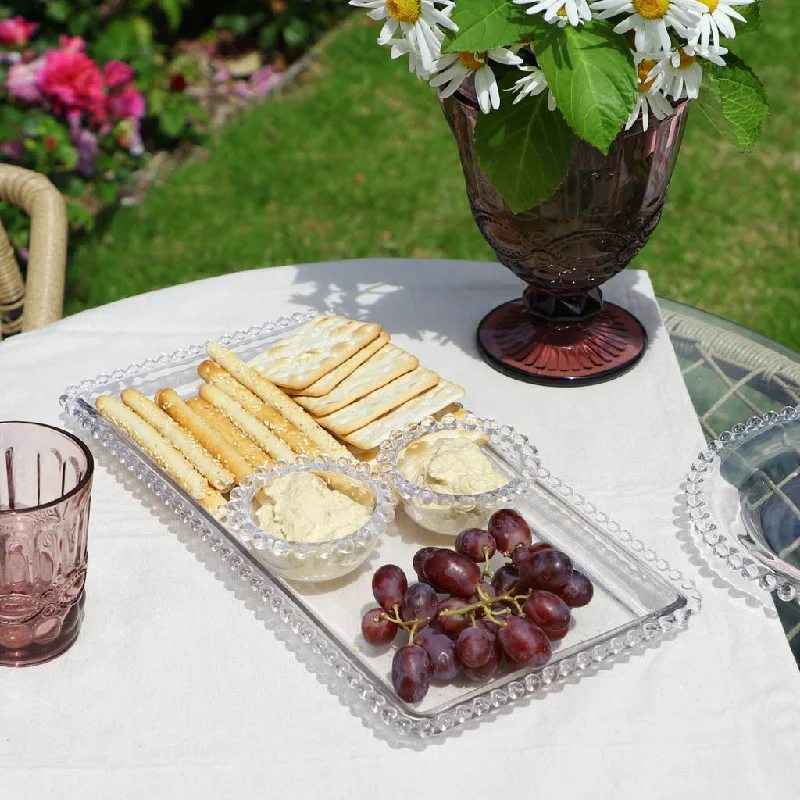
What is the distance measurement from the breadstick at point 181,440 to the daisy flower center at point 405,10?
572 millimetres

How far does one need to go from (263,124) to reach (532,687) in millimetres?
3400

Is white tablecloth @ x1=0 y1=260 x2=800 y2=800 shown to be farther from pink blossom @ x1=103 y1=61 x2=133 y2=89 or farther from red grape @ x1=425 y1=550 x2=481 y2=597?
pink blossom @ x1=103 y1=61 x2=133 y2=89

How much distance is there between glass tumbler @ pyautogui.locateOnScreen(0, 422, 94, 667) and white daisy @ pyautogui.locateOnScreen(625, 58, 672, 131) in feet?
2.44

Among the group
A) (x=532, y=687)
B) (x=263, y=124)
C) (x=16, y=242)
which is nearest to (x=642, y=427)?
(x=532, y=687)

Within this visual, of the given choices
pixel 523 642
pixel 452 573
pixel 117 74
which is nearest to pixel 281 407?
pixel 452 573

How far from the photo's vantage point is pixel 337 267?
6.27ft

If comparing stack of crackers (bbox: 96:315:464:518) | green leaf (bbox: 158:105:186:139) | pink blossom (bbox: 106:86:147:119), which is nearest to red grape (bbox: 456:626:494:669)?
stack of crackers (bbox: 96:315:464:518)

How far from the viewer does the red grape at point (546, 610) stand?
3.58ft

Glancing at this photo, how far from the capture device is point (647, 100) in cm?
132

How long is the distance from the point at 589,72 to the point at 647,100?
120mm

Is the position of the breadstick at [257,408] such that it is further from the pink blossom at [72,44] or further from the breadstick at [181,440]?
the pink blossom at [72,44]

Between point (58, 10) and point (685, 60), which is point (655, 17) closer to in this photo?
point (685, 60)

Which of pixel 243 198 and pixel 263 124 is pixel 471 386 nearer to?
pixel 243 198

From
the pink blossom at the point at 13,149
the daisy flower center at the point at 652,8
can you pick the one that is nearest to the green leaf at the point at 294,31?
Result: the pink blossom at the point at 13,149
